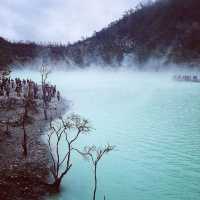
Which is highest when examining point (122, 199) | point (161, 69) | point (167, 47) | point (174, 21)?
point (174, 21)

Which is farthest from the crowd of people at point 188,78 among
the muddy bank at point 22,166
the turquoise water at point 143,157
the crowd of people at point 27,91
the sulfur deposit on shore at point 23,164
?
the muddy bank at point 22,166

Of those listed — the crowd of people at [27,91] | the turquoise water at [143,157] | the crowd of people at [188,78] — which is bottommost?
the turquoise water at [143,157]

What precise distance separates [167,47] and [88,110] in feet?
393

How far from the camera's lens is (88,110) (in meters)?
64.2

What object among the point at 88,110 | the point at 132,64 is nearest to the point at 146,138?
the point at 88,110

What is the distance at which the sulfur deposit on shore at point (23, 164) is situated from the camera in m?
21.7

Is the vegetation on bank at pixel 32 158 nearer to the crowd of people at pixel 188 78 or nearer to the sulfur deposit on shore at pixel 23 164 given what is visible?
the sulfur deposit on shore at pixel 23 164

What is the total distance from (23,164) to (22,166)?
0.52 meters

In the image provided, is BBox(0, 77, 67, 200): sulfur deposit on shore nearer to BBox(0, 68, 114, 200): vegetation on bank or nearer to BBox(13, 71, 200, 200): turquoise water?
BBox(0, 68, 114, 200): vegetation on bank

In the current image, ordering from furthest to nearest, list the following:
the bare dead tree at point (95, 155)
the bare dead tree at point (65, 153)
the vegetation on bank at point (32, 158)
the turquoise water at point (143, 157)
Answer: the turquoise water at point (143, 157)
the bare dead tree at point (65, 153)
the vegetation on bank at point (32, 158)
the bare dead tree at point (95, 155)

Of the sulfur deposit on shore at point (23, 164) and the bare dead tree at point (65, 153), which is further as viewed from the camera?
the bare dead tree at point (65, 153)

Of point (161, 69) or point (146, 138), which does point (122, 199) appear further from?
point (161, 69)

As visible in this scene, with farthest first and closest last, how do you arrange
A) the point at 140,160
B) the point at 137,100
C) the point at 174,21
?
the point at 174,21 → the point at 137,100 → the point at 140,160

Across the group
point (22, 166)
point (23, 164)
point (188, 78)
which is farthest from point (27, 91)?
point (188, 78)
